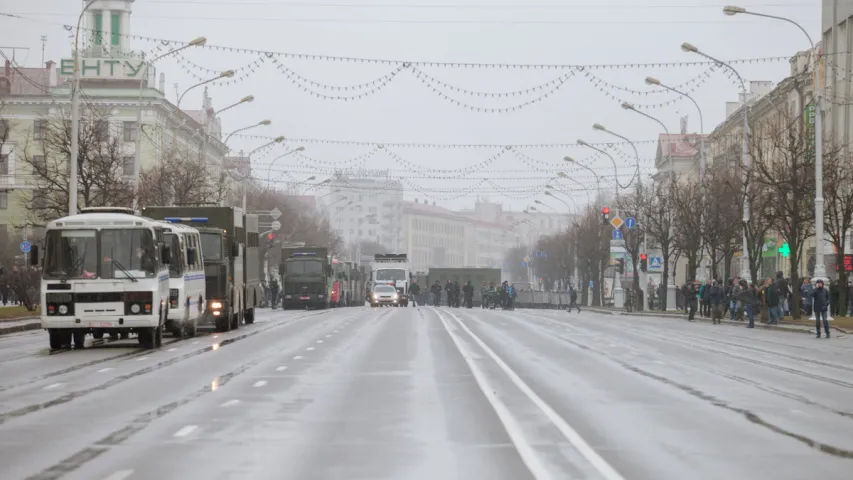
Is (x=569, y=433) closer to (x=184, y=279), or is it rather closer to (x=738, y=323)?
(x=184, y=279)

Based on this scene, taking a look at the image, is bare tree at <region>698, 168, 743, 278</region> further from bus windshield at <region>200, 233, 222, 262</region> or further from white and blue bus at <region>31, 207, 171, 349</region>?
white and blue bus at <region>31, 207, 171, 349</region>

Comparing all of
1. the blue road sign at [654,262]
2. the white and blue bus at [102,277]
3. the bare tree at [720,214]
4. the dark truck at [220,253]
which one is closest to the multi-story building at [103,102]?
the blue road sign at [654,262]

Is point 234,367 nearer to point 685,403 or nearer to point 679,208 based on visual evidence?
point 685,403

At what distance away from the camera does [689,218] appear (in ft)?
228

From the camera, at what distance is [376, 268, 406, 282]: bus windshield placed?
97113 millimetres

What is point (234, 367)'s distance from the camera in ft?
80.1

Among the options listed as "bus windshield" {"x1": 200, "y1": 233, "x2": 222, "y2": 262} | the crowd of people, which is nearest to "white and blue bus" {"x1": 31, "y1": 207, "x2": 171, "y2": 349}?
"bus windshield" {"x1": 200, "y1": 233, "x2": 222, "y2": 262}

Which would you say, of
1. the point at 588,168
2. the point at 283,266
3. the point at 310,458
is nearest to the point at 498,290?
the point at 588,168

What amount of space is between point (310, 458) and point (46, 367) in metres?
13.5

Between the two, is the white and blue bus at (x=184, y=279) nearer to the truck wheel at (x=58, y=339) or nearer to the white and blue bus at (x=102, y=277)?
the white and blue bus at (x=102, y=277)

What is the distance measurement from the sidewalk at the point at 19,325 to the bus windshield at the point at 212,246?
19.0 feet

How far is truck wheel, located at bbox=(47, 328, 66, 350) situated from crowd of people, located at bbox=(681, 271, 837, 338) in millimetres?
19731

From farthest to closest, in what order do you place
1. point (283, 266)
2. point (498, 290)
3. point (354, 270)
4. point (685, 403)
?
point (354, 270)
point (498, 290)
point (283, 266)
point (685, 403)

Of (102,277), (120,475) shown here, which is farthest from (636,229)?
(120,475)
